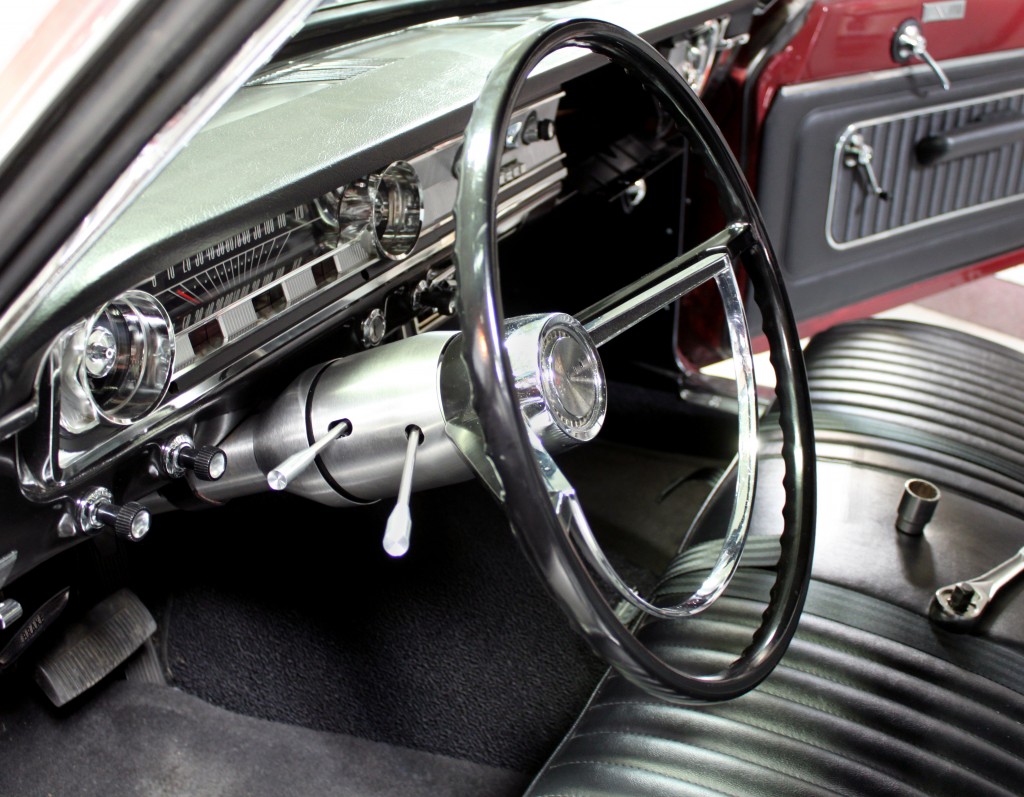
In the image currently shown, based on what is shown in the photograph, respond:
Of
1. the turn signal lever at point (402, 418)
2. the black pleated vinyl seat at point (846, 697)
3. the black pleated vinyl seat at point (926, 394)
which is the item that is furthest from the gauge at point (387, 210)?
the black pleated vinyl seat at point (926, 394)

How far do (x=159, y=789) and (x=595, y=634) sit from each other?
95 centimetres

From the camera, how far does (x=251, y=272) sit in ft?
2.73

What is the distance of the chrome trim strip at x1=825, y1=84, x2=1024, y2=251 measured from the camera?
1.70 meters

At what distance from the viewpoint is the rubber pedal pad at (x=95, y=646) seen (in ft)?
4.32

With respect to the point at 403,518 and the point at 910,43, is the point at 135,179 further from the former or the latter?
the point at 910,43

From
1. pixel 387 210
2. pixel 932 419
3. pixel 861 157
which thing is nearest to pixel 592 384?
pixel 387 210

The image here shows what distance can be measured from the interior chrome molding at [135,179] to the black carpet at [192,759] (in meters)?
0.96

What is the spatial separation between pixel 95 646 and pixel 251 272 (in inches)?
31.8

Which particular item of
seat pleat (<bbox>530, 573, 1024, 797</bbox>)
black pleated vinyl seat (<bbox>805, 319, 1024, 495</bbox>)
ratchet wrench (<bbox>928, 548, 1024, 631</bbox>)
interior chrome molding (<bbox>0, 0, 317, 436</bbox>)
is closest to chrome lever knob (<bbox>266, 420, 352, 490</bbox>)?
interior chrome molding (<bbox>0, 0, 317, 436</bbox>)

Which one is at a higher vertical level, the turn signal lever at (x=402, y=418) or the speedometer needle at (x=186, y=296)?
the speedometer needle at (x=186, y=296)

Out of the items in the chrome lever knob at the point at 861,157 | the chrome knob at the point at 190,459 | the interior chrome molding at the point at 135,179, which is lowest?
the chrome lever knob at the point at 861,157

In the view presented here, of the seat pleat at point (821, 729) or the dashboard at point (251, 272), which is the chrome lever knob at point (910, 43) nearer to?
the dashboard at point (251, 272)

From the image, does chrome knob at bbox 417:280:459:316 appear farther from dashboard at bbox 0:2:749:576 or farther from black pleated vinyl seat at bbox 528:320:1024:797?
black pleated vinyl seat at bbox 528:320:1024:797

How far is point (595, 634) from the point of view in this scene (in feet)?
1.99
